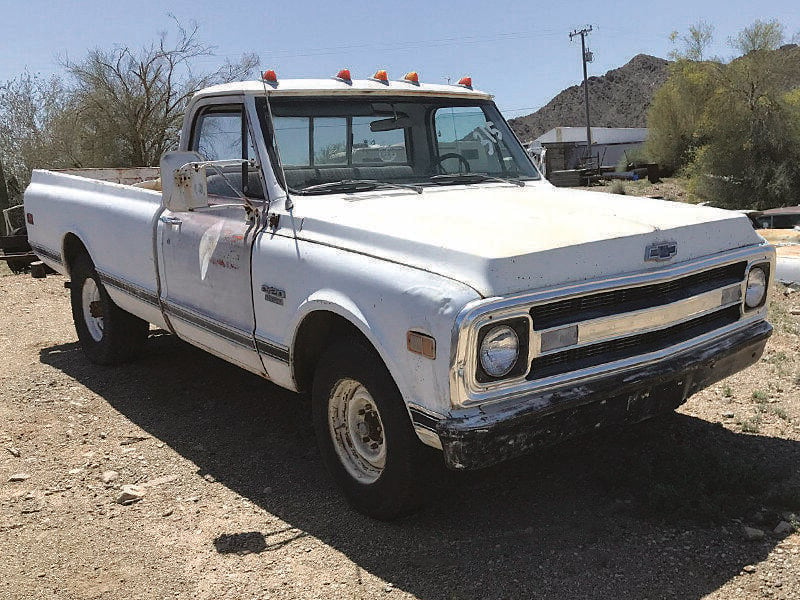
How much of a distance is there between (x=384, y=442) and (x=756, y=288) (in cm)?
193

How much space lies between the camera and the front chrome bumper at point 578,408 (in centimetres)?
287

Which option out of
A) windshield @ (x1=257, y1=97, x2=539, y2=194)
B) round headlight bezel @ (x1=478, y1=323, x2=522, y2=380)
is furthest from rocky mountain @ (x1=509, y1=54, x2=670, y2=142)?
round headlight bezel @ (x1=478, y1=323, x2=522, y2=380)

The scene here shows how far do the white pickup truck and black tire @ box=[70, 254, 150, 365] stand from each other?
2.41ft

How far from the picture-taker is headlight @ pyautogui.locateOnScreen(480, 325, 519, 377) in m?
2.87

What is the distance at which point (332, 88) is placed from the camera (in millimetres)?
4320

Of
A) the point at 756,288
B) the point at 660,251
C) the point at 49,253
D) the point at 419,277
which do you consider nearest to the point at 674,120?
the point at 49,253

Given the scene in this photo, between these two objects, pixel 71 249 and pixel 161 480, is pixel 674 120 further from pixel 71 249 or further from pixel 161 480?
pixel 161 480

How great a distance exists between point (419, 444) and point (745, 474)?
5.10ft

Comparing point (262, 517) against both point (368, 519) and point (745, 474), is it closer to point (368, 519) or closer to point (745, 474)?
point (368, 519)

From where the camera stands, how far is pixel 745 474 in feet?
12.0

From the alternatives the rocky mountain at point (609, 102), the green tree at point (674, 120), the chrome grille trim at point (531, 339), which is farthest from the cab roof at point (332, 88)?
the rocky mountain at point (609, 102)

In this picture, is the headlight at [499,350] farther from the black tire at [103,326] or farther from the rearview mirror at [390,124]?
the black tire at [103,326]

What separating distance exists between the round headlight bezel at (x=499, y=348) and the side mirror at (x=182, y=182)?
1946mm

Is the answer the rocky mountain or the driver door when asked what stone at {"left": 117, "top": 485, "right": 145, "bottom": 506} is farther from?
the rocky mountain
